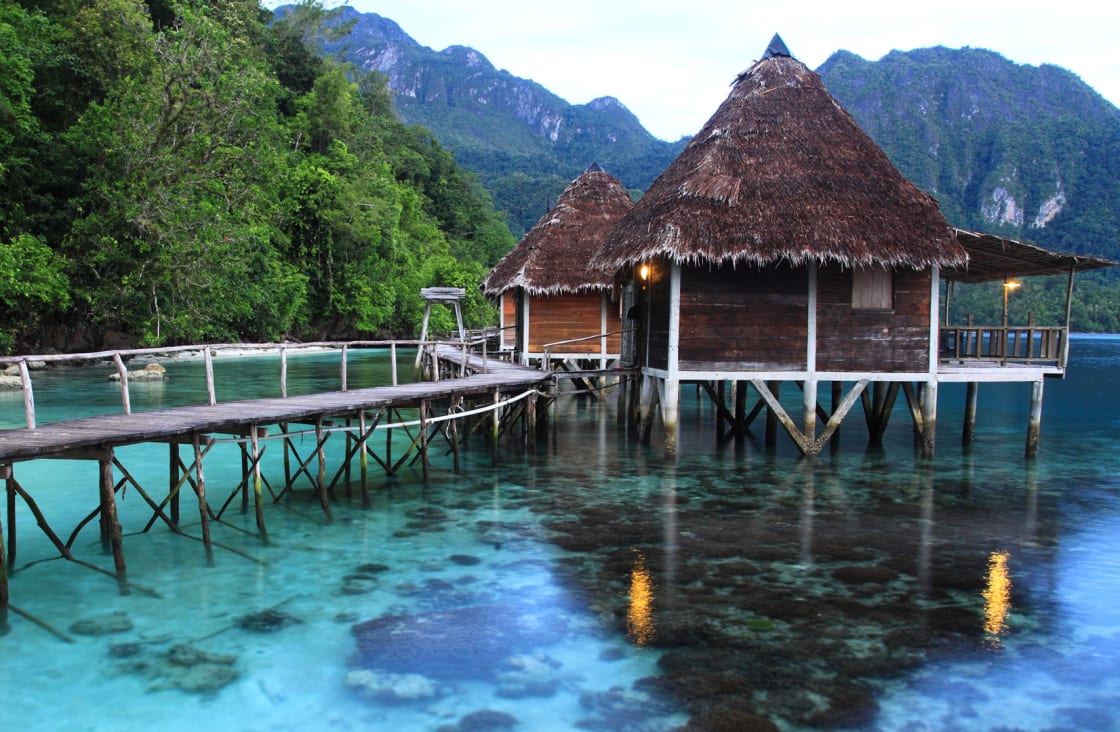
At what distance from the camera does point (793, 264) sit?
11969 mm

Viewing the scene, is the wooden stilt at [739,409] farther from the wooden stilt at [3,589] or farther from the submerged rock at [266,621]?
the wooden stilt at [3,589]

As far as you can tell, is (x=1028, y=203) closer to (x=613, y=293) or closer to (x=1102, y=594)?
(x=613, y=293)

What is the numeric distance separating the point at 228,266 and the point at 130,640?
2236cm

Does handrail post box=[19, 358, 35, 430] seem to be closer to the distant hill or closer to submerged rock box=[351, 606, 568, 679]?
submerged rock box=[351, 606, 568, 679]

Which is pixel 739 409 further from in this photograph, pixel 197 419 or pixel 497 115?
pixel 497 115

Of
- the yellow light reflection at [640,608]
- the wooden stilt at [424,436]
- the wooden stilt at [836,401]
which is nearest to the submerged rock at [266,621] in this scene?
the yellow light reflection at [640,608]

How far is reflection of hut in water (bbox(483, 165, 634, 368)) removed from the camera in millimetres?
18609

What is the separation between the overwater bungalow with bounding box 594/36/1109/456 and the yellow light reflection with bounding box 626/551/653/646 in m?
5.49

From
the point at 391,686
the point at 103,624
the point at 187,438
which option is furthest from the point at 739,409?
the point at 103,624

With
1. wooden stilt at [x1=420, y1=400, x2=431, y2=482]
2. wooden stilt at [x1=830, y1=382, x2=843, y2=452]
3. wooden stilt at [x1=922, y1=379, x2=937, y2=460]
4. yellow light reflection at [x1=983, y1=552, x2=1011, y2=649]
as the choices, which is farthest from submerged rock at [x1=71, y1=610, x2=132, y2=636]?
wooden stilt at [x1=830, y1=382, x2=843, y2=452]

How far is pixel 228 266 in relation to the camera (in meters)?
26.1

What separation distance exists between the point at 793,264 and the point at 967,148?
353 feet

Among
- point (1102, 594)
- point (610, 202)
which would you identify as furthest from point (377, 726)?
point (610, 202)

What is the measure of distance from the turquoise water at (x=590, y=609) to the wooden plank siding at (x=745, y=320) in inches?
76.6
